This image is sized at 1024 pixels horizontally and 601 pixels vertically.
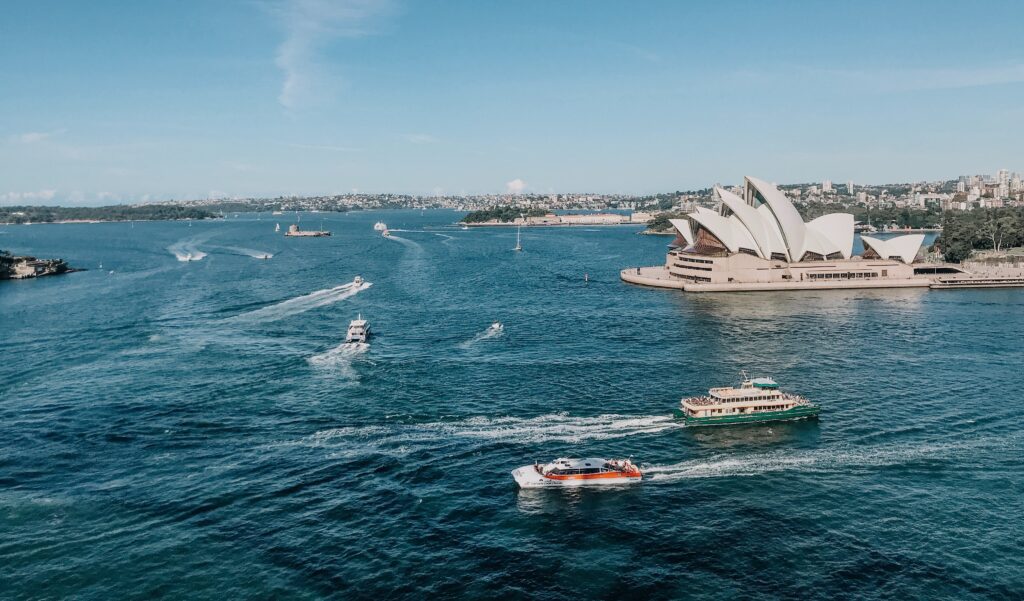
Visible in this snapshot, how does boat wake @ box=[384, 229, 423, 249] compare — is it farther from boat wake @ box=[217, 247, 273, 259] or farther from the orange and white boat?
the orange and white boat

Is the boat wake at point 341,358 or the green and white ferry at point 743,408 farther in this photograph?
the boat wake at point 341,358

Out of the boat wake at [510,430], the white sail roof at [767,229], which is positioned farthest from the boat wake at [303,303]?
the white sail roof at [767,229]

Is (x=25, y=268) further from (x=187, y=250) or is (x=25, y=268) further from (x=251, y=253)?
(x=187, y=250)

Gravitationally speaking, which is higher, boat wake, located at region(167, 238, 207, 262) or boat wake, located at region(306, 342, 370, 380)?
boat wake, located at region(167, 238, 207, 262)

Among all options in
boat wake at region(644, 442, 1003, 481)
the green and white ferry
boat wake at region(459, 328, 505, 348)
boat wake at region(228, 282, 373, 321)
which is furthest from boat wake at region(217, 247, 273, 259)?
boat wake at region(644, 442, 1003, 481)

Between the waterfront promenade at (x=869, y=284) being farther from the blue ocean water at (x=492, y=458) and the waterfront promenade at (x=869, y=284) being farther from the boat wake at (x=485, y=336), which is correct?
the boat wake at (x=485, y=336)

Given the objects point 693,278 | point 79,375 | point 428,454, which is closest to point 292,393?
point 428,454

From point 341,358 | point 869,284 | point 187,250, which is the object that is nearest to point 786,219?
point 869,284
